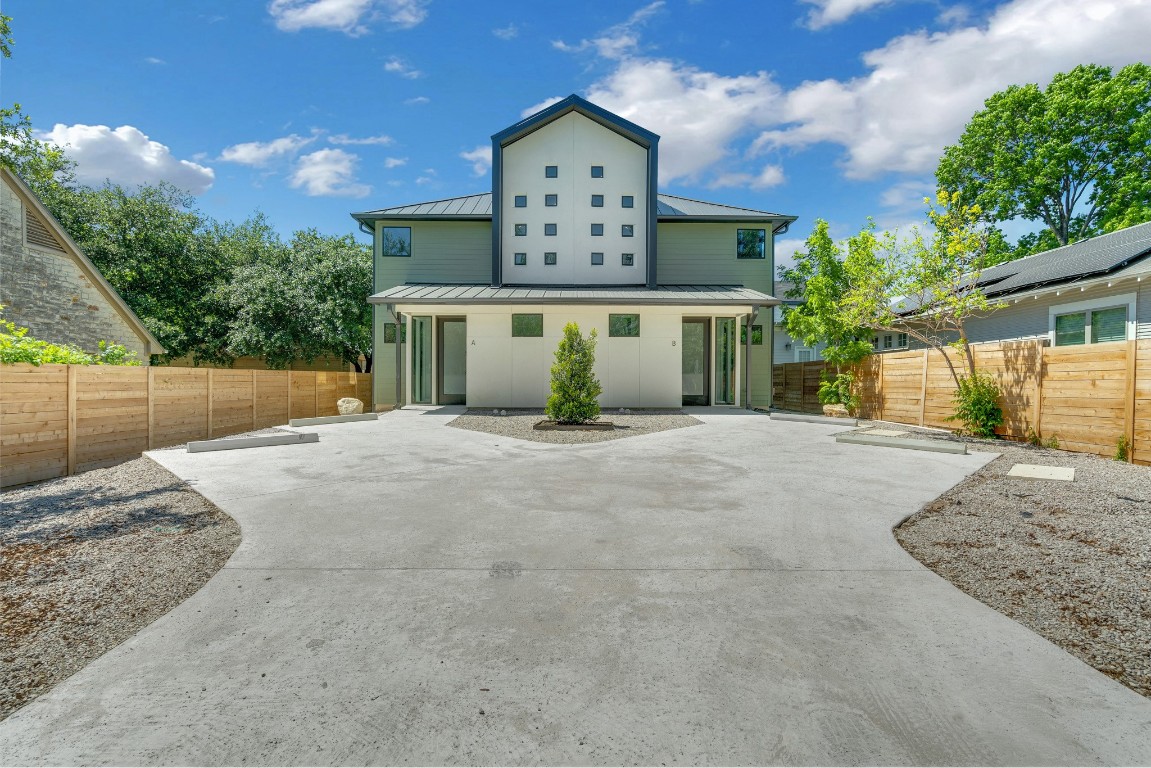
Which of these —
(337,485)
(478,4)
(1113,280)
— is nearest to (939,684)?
(337,485)

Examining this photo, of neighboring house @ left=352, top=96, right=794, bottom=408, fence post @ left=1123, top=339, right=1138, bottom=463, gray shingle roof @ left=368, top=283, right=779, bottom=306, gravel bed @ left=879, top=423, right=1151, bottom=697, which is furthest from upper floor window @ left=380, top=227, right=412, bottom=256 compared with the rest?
fence post @ left=1123, top=339, right=1138, bottom=463

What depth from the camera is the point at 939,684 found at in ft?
7.47

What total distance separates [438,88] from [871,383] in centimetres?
1382

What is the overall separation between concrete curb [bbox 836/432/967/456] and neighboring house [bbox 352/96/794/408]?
5.47 m

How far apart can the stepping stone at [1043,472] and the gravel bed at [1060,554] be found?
0.43 feet

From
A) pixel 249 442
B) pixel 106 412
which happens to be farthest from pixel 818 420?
pixel 106 412

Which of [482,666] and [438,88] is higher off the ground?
[438,88]

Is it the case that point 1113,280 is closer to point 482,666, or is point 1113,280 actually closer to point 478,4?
point 478,4

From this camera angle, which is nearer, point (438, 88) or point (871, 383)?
point (438, 88)

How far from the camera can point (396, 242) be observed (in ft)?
58.1

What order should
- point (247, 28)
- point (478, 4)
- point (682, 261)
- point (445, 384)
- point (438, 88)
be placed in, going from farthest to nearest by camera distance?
point (682, 261) < point (445, 384) < point (438, 88) < point (247, 28) < point (478, 4)

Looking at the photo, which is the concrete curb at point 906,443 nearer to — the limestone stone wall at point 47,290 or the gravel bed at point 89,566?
the gravel bed at point 89,566

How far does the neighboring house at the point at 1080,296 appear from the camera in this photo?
10.8 metres

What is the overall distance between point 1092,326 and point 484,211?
55.6 ft
